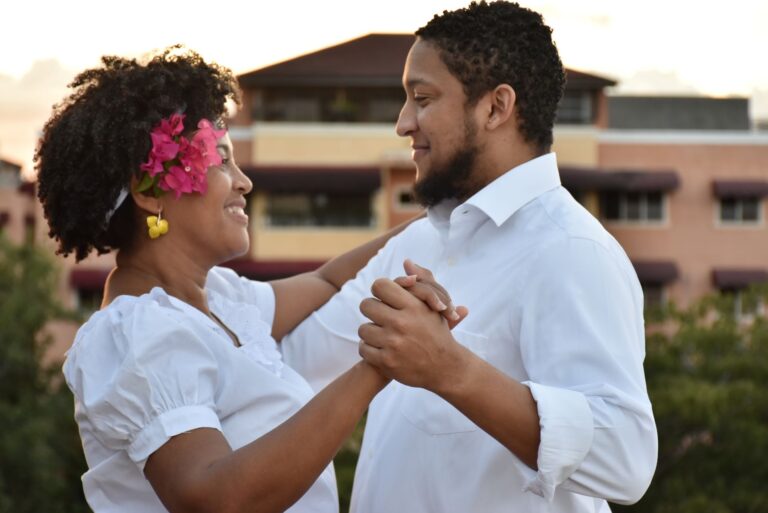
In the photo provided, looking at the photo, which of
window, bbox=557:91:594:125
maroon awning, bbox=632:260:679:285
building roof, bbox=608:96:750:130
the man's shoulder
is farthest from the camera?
building roof, bbox=608:96:750:130

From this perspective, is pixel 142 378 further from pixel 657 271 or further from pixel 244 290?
pixel 657 271

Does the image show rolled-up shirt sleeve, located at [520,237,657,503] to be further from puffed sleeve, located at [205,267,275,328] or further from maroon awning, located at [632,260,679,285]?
maroon awning, located at [632,260,679,285]

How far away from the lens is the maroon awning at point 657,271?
3841 cm

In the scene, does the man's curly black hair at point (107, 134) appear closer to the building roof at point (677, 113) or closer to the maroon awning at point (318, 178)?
the maroon awning at point (318, 178)

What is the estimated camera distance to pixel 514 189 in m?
3.52

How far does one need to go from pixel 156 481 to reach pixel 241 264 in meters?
35.0

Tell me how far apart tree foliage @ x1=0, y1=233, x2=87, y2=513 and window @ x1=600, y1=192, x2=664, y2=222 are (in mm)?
15243

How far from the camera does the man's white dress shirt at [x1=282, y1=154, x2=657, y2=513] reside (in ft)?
10.0

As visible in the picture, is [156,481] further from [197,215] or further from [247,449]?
[197,215]

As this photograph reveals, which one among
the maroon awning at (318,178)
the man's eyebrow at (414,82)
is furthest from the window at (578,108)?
the man's eyebrow at (414,82)

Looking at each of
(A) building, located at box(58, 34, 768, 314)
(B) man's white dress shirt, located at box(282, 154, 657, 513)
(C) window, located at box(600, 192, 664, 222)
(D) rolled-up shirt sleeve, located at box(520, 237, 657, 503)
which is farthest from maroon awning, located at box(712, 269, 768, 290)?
(D) rolled-up shirt sleeve, located at box(520, 237, 657, 503)

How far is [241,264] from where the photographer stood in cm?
3803

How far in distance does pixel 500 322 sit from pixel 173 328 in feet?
2.41

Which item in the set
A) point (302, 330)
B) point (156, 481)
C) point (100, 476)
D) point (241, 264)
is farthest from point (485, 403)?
point (241, 264)
